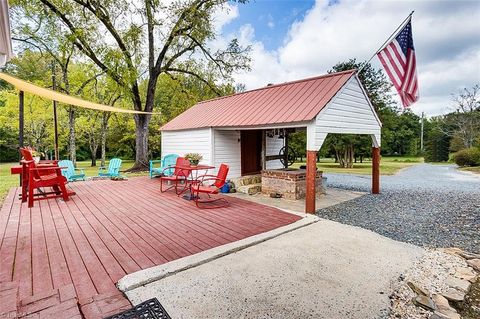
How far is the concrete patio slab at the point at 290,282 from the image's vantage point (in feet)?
7.54

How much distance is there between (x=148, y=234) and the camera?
4.05m

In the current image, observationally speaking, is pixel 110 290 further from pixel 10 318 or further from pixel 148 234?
pixel 148 234

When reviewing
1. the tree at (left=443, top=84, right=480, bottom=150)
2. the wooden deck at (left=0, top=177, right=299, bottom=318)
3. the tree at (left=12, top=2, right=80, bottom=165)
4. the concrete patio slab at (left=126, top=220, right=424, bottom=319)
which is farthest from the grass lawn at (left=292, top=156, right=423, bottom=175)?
the tree at (left=12, top=2, right=80, bottom=165)

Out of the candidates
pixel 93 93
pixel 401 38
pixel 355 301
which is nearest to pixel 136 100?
pixel 93 93

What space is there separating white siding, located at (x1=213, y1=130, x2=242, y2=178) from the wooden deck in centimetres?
227

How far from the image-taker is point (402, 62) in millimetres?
6043

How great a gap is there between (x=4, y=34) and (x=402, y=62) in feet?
24.0

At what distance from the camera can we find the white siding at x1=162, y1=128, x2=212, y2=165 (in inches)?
337

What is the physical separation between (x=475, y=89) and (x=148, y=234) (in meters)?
35.0

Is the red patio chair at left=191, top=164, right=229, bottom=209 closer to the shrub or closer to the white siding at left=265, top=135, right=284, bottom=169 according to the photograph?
the white siding at left=265, top=135, right=284, bottom=169

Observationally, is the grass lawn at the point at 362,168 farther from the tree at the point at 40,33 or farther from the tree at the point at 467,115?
the tree at the point at 40,33

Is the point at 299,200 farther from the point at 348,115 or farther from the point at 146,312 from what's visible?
the point at 146,312

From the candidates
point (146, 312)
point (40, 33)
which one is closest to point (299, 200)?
point (146, 312)

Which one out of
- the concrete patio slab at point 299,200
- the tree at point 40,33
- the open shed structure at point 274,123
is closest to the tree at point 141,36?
the tree at point 40,33
